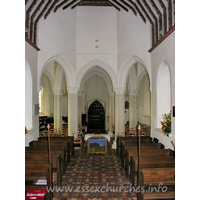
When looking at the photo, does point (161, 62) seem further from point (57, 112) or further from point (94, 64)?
point (57, 112)

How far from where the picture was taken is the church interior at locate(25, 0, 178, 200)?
5.08 meters

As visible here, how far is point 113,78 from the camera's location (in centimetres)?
1138

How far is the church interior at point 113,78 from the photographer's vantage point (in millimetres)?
5082

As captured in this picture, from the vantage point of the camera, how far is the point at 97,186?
5.55 metres

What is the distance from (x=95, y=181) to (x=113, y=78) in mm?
6766

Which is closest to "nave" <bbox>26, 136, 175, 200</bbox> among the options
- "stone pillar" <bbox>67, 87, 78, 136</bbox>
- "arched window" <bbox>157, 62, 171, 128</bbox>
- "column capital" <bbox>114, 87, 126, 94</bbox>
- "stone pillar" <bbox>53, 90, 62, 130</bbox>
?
"arched window" <bbox>157, 62, 171, 128</bbox>

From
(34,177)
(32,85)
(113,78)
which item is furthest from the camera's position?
(113,78)

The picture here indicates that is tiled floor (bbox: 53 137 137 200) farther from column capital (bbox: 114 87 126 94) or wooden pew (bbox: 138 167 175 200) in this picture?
column capital (bbox: 114 87 126 94)

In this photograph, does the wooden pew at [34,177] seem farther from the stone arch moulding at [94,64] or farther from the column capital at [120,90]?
the column capital at [120,90]

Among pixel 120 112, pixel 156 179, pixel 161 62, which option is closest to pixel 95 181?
pixel 156 179

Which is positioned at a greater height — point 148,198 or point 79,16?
point 79,16
